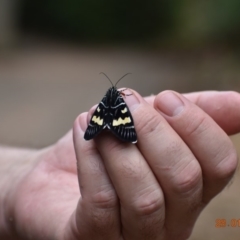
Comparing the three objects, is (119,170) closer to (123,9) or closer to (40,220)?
(40,220)

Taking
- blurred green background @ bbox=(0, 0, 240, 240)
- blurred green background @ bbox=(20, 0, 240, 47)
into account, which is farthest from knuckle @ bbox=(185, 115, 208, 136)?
blurred green background @ bbox=(20, 0, 240, 47)

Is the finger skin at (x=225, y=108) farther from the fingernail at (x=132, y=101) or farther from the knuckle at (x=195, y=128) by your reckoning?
the fingernail at (x=132, y=101)

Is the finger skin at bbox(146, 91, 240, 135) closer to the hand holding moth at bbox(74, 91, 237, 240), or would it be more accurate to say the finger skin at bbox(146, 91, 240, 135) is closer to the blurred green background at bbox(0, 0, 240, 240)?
the hand holding moth at bbox(74, 91, 237, 240)
